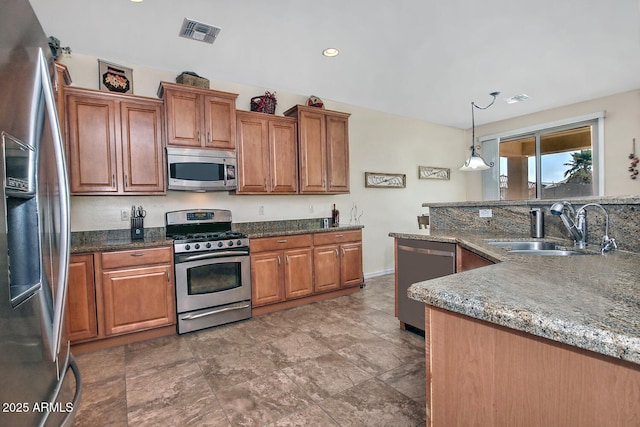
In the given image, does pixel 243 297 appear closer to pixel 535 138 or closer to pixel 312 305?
pixel 312 305

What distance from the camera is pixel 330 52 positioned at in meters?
3.22

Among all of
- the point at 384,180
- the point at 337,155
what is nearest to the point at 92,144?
the point at 337,155

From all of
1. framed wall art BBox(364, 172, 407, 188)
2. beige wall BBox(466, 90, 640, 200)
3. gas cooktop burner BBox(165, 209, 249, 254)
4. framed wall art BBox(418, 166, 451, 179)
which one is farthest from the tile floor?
beige wall BBox(466, 90, 640, 200)

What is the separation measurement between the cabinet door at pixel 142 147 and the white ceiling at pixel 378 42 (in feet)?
1.96

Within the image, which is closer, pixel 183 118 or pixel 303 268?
pixel 183 118

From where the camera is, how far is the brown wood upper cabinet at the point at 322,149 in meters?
4.04

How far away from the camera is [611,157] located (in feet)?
15.7

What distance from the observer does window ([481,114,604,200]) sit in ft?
16.7

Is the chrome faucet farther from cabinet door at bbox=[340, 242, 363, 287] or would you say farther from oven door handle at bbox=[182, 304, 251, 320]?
oven door handle at bbox=[182, 304, 251, 320]

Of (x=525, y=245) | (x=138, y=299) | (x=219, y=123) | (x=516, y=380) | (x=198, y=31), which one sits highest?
(x=198, y=31)

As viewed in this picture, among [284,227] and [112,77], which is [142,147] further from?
[284,227]

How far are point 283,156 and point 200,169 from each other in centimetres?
103

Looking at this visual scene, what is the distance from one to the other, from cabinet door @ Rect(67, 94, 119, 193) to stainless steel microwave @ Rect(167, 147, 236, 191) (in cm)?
50

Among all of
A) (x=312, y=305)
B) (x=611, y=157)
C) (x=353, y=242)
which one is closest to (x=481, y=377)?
(x=312, y=305)
